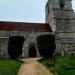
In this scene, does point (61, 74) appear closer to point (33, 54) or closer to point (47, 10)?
point (33, 54)

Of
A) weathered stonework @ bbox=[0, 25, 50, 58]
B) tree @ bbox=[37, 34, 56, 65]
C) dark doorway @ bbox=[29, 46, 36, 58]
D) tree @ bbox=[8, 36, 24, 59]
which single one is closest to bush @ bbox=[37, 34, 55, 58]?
tree @ bbox=[37, 34, 56, 65]

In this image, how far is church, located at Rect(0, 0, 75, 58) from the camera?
120 feet

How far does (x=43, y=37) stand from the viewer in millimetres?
24906

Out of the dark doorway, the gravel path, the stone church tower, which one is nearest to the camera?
the gravel path

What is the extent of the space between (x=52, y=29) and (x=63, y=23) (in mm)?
2100

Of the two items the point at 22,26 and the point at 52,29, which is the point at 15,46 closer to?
the point at 22,26

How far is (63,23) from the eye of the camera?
3956 cm

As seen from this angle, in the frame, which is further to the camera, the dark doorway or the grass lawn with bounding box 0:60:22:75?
the dark doorway

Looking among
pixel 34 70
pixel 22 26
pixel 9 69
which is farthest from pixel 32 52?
pixel 34 70

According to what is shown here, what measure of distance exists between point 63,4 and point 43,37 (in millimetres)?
17353

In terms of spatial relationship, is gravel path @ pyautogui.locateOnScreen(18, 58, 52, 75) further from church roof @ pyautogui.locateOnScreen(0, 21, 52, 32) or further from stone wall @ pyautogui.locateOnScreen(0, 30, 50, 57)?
→ church roof @ pyautogui.locateOnScreen(0, 21, 52, 32)

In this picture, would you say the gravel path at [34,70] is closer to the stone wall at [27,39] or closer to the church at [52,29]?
the church at [52,29]

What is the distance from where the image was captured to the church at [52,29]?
3669 centimetres

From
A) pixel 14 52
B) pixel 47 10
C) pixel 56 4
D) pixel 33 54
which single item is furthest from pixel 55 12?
pixel 14 52
